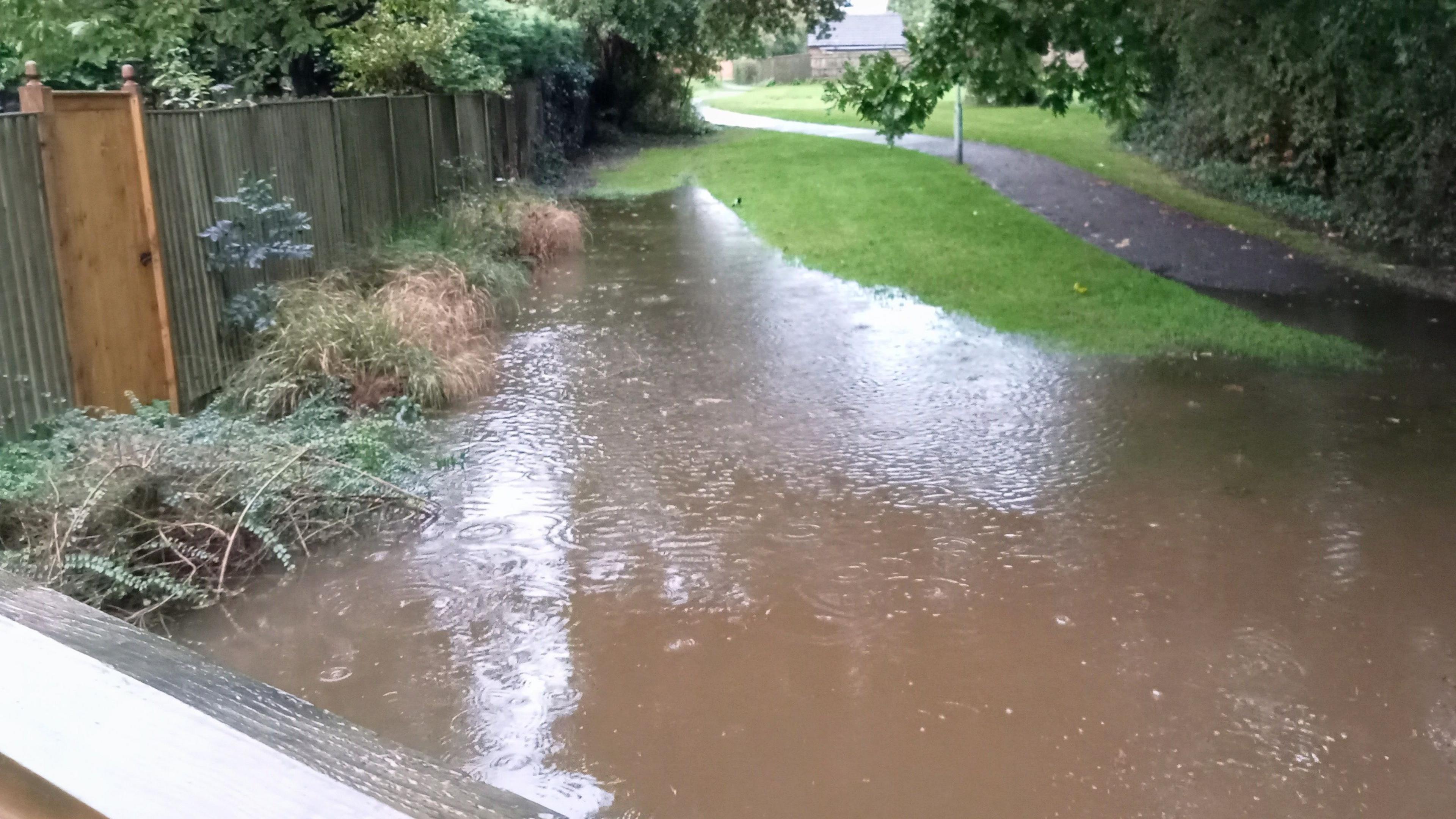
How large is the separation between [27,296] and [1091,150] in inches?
763

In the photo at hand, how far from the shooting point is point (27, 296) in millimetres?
5883

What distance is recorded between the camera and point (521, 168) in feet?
61.8

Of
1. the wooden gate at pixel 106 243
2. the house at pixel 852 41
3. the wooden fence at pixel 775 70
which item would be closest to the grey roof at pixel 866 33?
the house at pixel 852 41

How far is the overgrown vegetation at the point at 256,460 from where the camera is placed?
504 cm

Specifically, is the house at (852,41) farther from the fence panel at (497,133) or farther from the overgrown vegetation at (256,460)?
the overgrown vegetation at (256,460)

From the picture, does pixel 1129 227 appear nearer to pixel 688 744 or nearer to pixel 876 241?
pixel 876 241

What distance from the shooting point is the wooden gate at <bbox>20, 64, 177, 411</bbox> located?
6164mm

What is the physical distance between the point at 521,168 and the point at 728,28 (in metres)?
3.97

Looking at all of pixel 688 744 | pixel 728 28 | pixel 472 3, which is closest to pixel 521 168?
pixel 472 3

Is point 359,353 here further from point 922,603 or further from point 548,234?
point 548,234

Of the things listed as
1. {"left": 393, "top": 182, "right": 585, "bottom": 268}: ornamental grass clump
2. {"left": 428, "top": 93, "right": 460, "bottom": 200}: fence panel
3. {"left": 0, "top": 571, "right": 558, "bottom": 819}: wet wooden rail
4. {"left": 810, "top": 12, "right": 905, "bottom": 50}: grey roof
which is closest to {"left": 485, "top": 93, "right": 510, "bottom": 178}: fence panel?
{"left": 393, "top": 182, "right": 585, "bottom": 268}: ornamental grass clump

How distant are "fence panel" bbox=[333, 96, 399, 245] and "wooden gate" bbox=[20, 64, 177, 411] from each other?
371 centimetres

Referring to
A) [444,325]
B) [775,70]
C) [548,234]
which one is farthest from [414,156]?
[775,70]

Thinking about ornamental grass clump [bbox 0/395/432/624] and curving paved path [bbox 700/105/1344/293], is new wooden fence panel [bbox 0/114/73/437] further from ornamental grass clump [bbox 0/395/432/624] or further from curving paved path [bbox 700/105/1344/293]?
curving paved path [bbox 700/105/1344/293]
